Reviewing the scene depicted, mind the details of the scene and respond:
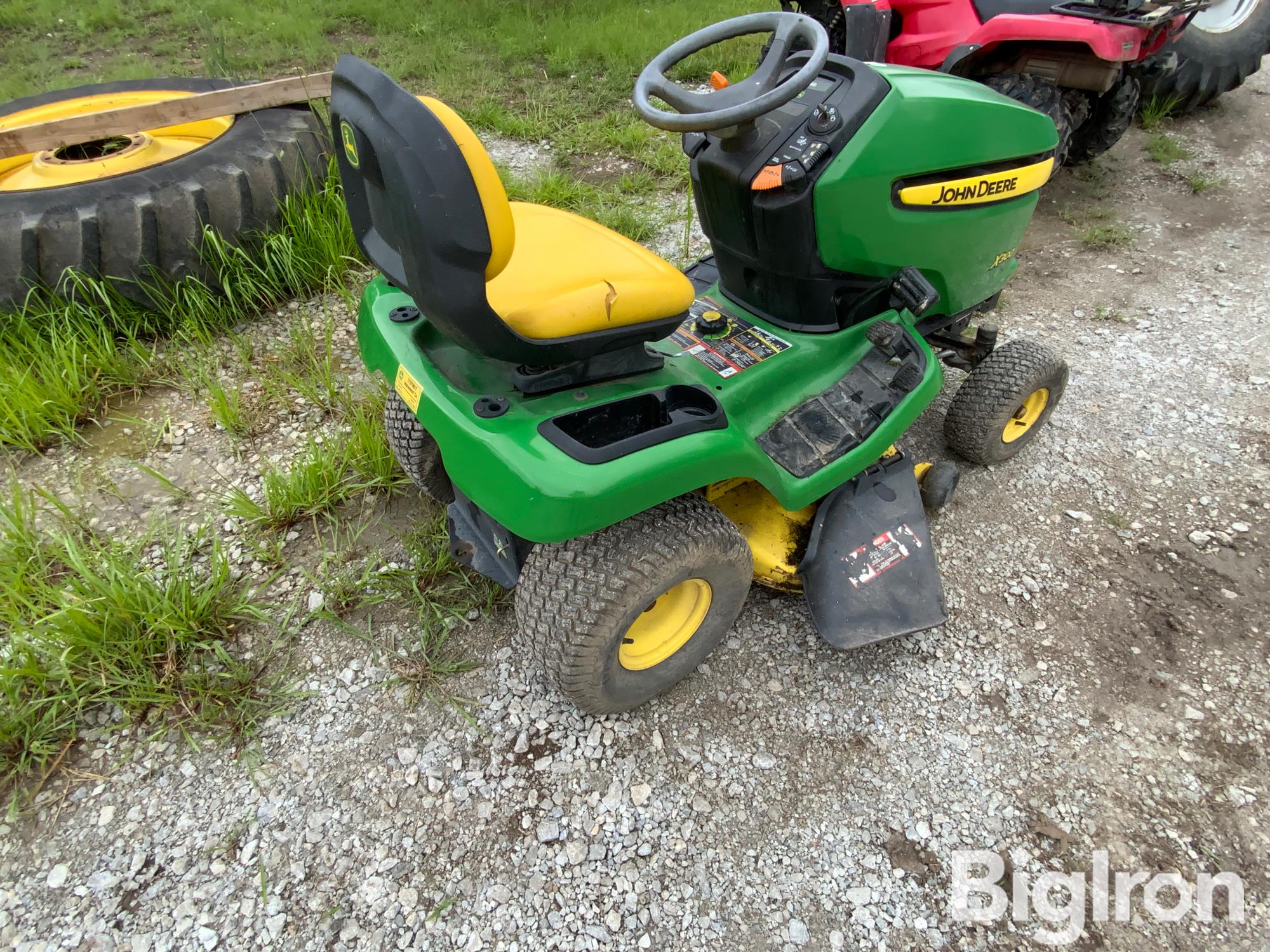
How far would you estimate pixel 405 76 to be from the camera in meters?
4.47

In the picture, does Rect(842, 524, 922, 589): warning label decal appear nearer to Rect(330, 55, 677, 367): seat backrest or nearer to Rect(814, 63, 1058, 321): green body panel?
Rect(814, 63, 1058, 321): green body panel

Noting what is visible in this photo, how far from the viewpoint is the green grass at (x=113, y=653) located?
154cm

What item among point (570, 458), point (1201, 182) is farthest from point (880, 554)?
point (1201, 182)

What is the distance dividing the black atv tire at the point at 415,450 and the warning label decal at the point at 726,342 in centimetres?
65

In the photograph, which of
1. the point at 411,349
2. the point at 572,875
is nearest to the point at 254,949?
the point at 572,875

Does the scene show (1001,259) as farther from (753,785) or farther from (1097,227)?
(1097,227)

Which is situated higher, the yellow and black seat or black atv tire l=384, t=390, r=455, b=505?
the yellow and black seat

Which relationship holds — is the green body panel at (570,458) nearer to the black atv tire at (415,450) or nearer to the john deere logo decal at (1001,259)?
the black atv tire at (415,450)

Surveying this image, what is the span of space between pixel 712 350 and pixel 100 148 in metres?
2.57

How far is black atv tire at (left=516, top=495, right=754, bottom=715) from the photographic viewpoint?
1354mm

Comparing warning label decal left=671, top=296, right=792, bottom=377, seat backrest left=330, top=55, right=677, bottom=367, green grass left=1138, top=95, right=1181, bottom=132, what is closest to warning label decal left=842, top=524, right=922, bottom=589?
warning label decal left=671, top=296, right=792, bottom=377

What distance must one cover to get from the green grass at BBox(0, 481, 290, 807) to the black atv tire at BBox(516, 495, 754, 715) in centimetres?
Result: 69

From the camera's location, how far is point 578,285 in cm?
134

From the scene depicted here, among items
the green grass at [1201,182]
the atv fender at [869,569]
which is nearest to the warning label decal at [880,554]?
the atv fender at [869,569]
